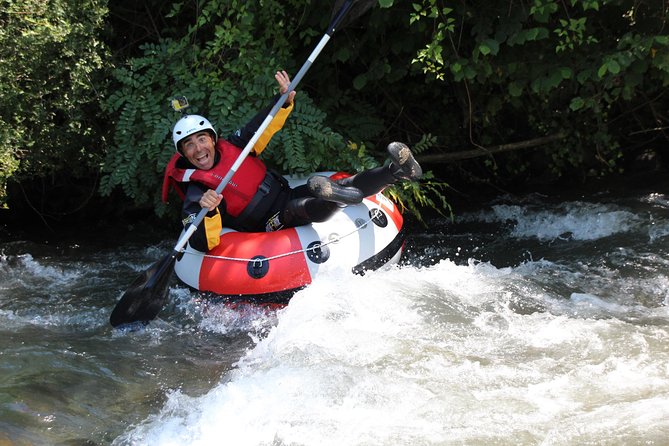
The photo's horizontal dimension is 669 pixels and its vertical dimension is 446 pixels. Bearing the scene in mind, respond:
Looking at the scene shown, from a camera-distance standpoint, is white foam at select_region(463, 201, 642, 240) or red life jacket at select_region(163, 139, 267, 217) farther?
white foam at select_region(463, 201, 642, 240)

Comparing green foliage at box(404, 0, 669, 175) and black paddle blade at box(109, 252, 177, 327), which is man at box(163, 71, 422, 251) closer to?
black paddle blade at box(109, 252, 177, 327)

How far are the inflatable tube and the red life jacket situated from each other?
0.79 feet

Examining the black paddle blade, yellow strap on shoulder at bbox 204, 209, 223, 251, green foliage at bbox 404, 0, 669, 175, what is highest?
green foliage at bbox 404, 0, 669, 175

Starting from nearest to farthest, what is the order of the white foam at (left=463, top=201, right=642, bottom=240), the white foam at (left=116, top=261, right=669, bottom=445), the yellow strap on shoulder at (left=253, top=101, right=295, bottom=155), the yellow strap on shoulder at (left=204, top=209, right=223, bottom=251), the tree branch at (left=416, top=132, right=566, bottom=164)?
the white foam at (left=116, top=261, right=669, bottom=445), the yellow strap on shoulder at (left=204, top=209, right=223, bottom=251), the yellow strap on shoulder at (left=253, top=101, right=295, bottom=155), the white foam at (left=463, top=201, right=642, bottom=240), the tree branch at (left=416, top=132, right=566, bottom=164)

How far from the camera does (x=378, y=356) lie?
3717 mm

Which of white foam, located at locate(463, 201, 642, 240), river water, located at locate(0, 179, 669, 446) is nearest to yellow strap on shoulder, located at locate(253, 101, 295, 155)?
river water, located at locate(0, 179, 669, 446)

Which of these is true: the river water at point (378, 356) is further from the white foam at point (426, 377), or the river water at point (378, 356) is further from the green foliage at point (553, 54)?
the green foliage at point (553, 54)

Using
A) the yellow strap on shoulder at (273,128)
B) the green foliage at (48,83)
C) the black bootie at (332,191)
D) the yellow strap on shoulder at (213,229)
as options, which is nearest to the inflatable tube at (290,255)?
the yellow strap on shoulder at (213,229)

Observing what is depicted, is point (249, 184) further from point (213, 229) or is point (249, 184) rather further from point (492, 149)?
point (492, 149)

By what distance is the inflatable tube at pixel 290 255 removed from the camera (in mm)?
4469

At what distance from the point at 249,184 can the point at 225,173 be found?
0.61ft

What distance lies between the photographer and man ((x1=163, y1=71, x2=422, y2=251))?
4.48 metres

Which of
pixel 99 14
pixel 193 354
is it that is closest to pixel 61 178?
pixel 99 14

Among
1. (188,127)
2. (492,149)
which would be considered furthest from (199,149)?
(492,149)
